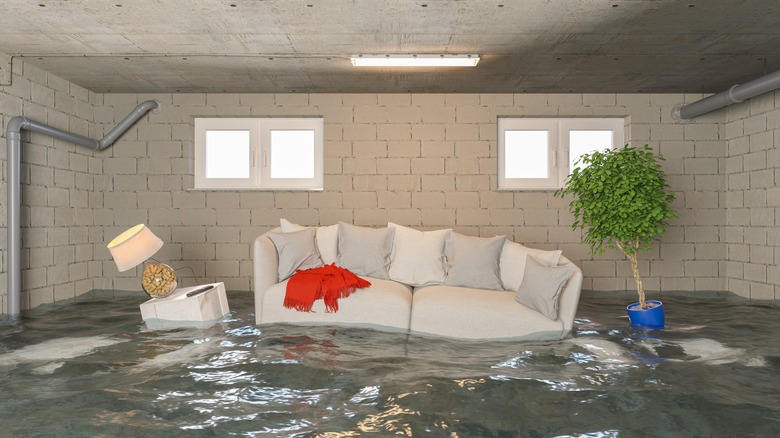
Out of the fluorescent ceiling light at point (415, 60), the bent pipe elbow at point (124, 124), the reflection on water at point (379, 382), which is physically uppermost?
the fluorescent ceiling light at point (415, 60)

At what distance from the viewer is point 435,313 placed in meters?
4.39

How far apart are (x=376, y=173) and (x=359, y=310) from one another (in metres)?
2.76

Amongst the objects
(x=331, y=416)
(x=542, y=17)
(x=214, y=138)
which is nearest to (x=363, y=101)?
(x=214, y=138)

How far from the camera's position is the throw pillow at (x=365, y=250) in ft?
16.7

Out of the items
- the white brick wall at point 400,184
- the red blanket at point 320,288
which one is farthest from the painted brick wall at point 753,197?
the red blanket at point 320,288

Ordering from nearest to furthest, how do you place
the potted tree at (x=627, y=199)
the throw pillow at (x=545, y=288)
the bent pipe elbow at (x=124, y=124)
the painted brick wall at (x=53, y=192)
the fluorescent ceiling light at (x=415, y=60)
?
1. the throw pillow at (x=545, y=288)
2. the potted tree at (x=627, y=199)
3. the fluorescent ceiling light at (x=415, y=60)
4. the painted brick wall at (x=53, y=192)
5. the bent pipe elbow at (x=124, y=124)

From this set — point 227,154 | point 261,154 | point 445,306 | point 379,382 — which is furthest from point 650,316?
point 227,154

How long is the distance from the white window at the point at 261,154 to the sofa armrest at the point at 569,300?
3.73 metres

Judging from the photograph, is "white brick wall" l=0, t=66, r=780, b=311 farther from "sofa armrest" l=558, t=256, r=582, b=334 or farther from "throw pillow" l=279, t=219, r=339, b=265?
"sofa armrest" l=558, t=256, r=582, b=334

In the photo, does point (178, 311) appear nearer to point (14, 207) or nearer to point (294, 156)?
point (14, 207)

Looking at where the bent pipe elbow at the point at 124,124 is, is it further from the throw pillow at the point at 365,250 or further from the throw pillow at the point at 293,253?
the throw pillow at the point at 365,250

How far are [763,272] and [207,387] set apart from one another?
6.05 meters

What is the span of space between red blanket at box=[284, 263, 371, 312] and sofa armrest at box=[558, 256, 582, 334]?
5.08 feet

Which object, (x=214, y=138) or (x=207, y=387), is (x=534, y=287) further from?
(x=214, y=138)
